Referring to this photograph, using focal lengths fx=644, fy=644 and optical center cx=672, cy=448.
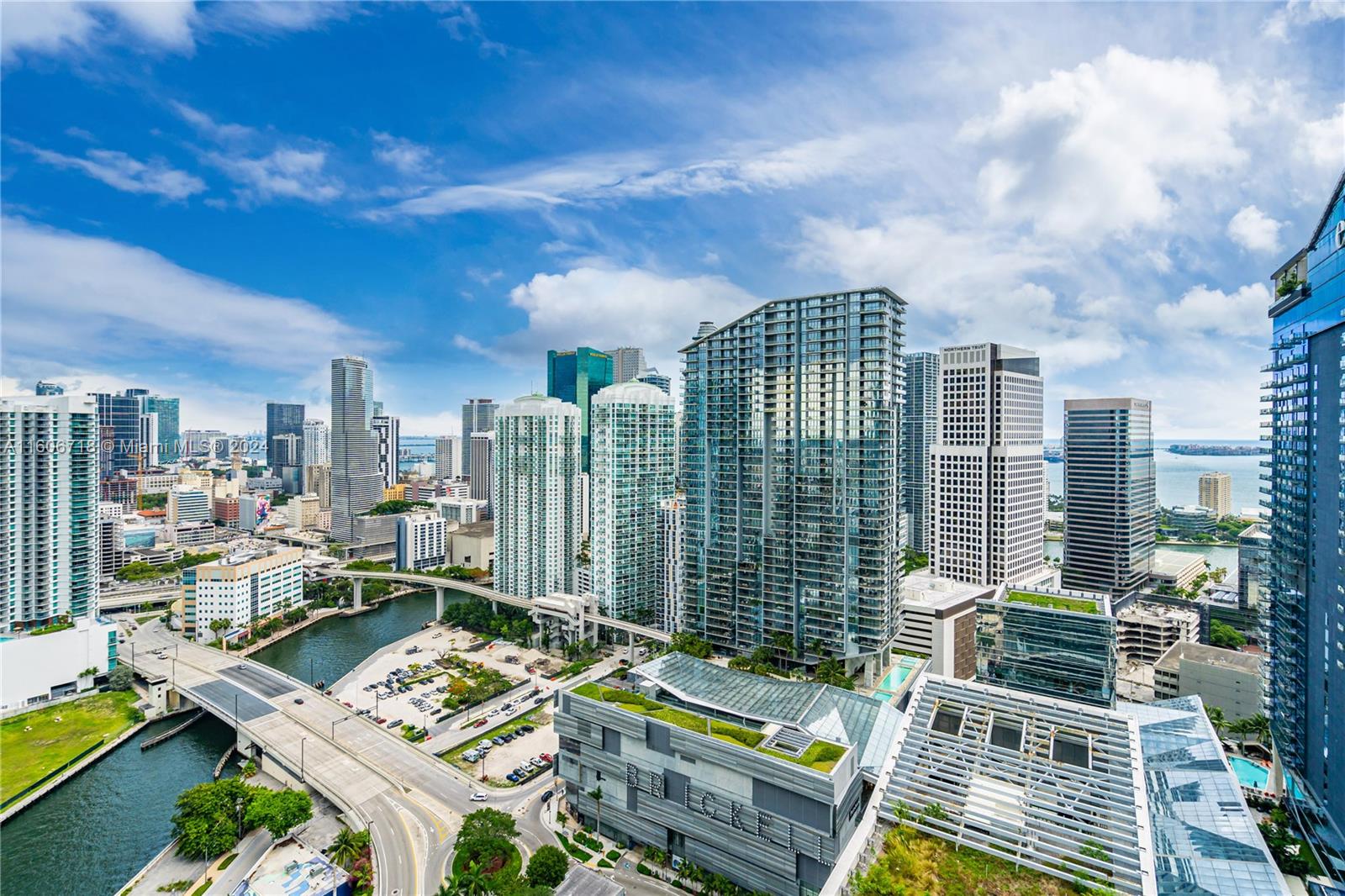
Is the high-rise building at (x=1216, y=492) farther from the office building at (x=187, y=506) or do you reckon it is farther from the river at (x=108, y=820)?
the office building at (x=187, y=506)

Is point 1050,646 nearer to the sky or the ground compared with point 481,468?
nearer to the ground

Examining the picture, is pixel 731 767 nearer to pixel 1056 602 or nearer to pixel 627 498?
pixel 1056 602

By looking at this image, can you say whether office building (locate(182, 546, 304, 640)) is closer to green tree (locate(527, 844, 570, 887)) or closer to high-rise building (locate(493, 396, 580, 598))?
high-rise building (locate(493, 396, 580, 598))

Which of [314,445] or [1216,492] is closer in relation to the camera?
[1216,492]

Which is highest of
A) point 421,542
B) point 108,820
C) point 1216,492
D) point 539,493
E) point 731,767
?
point 539,493

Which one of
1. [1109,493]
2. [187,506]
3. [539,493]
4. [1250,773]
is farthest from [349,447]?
[1250,773]

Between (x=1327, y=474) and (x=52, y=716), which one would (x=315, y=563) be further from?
(x=1327, y=474)

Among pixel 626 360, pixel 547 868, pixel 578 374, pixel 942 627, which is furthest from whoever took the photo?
pixel 626 360

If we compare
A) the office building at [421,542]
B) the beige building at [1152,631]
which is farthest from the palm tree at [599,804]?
the office building at [421,542]
